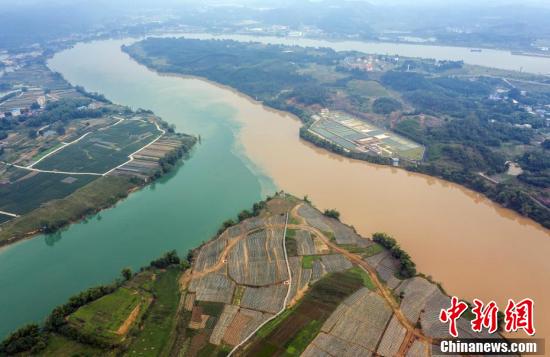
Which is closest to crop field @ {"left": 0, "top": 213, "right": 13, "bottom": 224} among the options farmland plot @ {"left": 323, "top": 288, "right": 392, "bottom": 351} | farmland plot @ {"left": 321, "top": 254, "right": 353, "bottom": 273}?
farmland plot @ {"left": 321, "top": 254, "right": 353, "bottom": 273}

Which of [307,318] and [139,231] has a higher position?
[307,318]

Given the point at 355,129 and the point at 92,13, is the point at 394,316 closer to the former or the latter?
the point at 355,129

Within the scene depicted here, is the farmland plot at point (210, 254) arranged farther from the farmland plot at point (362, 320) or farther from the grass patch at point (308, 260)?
the farmland plot at point (362, 320)

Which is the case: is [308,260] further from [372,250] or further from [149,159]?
[149,159]

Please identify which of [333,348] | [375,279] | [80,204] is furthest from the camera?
[80,204]

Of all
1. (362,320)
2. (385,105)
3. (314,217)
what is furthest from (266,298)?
(385,105)

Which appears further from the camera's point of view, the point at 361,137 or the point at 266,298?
the point at 361,137
